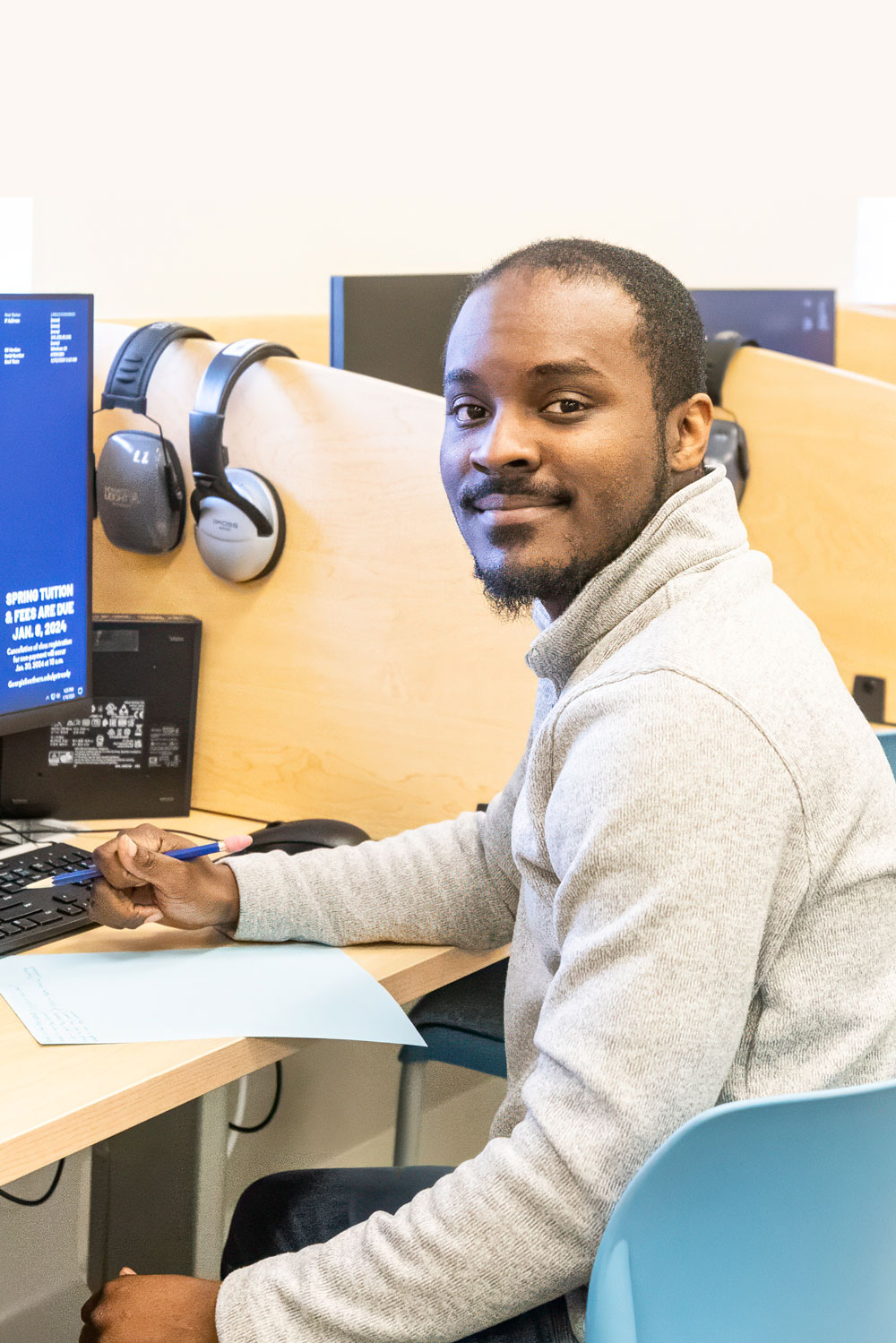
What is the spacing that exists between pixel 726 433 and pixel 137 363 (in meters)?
0.95

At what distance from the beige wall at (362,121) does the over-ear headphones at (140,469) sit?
1.82 m

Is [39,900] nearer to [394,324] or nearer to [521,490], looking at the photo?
[521,490]

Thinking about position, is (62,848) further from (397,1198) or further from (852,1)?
(852,1)

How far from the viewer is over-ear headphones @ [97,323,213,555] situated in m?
1.46

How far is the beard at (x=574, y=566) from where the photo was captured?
0.93 m

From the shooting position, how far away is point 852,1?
335 cm

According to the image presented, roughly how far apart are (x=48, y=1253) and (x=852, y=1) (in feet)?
10.6

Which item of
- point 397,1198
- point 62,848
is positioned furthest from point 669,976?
point 62,848

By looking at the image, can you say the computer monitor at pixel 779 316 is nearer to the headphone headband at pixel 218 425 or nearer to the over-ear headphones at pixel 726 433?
the over-ear headphones at pixel 726 433

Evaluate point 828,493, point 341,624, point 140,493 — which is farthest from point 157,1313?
point 828,493

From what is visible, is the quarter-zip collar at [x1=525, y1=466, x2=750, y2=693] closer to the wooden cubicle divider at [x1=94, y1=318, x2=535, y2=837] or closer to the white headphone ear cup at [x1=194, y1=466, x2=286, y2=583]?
the wooden cubicle divider at [x1=94, y1=318, x2=535, y2=837]

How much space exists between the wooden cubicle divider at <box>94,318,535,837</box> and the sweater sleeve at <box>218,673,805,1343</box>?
564mm

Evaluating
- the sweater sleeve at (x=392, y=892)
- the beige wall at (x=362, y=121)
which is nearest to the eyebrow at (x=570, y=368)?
the sweater sleeve at (x=392, y=892)

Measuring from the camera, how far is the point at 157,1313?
82 centimetres
